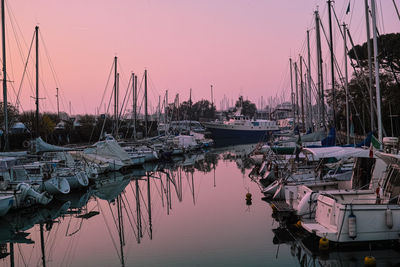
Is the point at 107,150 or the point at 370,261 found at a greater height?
the point at 107,150

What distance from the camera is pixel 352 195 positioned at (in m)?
16.5

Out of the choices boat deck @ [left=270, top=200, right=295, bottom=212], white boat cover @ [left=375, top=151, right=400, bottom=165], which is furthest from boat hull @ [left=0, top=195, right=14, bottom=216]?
white boat cover @ [left=375, top=151, right=400, bottom=165]

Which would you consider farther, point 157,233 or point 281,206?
point 281,206

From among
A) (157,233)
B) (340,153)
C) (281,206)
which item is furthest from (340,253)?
(157,233)

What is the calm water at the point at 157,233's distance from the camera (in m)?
14.1

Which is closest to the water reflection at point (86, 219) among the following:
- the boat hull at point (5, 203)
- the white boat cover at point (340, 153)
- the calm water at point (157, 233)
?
the calm water at point (157, 233)

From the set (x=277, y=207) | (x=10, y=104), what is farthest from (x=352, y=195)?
(x=10, y=104)

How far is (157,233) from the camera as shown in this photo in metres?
18.0

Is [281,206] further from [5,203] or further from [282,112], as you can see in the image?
[282,112]

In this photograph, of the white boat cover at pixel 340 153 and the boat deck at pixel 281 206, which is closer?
the white boat cover at pixel 340 153

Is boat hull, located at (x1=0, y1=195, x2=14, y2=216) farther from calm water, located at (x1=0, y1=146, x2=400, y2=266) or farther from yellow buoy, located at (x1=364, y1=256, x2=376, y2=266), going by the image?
yellow buoy, located at (x1=364, y1=256, x2=376, y2=266)

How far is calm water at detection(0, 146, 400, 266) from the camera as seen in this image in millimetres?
14070

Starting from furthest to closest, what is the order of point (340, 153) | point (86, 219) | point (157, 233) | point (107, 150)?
point (107, 150)
point (86, 219)
point (340, 153)
point (157, 233)

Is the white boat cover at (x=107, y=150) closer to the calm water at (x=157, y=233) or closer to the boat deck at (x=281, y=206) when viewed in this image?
the calm water at (x=157, y=233)
